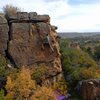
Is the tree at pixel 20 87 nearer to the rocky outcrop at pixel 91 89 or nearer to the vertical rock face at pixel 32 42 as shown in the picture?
the vertical rock face at pixel 32 42

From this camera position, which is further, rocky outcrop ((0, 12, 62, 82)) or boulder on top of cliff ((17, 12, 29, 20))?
boulder on top of cliff ((17, 12, 29, 20))

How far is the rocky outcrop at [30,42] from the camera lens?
129ft

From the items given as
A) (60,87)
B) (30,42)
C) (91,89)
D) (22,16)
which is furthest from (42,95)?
(22,16)

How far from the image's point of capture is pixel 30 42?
131ft

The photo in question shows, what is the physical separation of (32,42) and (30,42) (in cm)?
22

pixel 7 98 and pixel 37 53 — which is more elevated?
pixel 37 53

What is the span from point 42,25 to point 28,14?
1945mm

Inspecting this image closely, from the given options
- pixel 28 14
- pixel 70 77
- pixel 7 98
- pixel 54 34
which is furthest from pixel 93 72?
pixel 7 98

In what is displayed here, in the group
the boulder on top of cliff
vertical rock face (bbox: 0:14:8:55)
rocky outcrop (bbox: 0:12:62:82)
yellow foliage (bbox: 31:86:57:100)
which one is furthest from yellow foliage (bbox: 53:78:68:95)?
the boulder on top of cliff

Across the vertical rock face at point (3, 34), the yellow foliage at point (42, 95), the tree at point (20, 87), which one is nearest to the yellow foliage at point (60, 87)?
the tree at point (20, 87)

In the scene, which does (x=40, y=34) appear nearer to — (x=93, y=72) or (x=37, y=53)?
(x=37, y=53)

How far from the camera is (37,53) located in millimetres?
39812

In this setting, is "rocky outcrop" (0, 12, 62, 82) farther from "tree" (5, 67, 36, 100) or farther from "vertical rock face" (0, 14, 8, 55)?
"tree" (5, 67, 36, 100)

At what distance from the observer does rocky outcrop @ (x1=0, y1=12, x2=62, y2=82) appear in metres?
39.3
